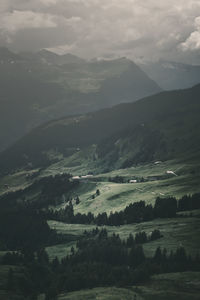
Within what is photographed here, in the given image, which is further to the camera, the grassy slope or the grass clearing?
the grass clearing

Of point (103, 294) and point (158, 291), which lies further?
point (103, 294)

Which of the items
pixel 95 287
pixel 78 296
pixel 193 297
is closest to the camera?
pixel 193 297

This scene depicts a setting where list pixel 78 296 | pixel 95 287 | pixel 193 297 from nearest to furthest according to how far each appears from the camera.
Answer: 1. pixel 193 297
2. pixel 78 296
3. pixel 95 287

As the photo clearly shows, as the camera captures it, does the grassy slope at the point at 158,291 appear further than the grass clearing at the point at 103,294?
No

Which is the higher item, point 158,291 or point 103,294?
point 158,291

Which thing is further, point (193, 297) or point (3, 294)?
point (3, 294)

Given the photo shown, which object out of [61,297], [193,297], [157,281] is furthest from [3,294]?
[193,297]

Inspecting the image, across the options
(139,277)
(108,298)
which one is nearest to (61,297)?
(108,298)

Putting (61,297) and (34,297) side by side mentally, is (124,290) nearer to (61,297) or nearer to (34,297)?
(61,297)

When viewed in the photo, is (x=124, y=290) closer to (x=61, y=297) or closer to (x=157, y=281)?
(x=157, y=281)
